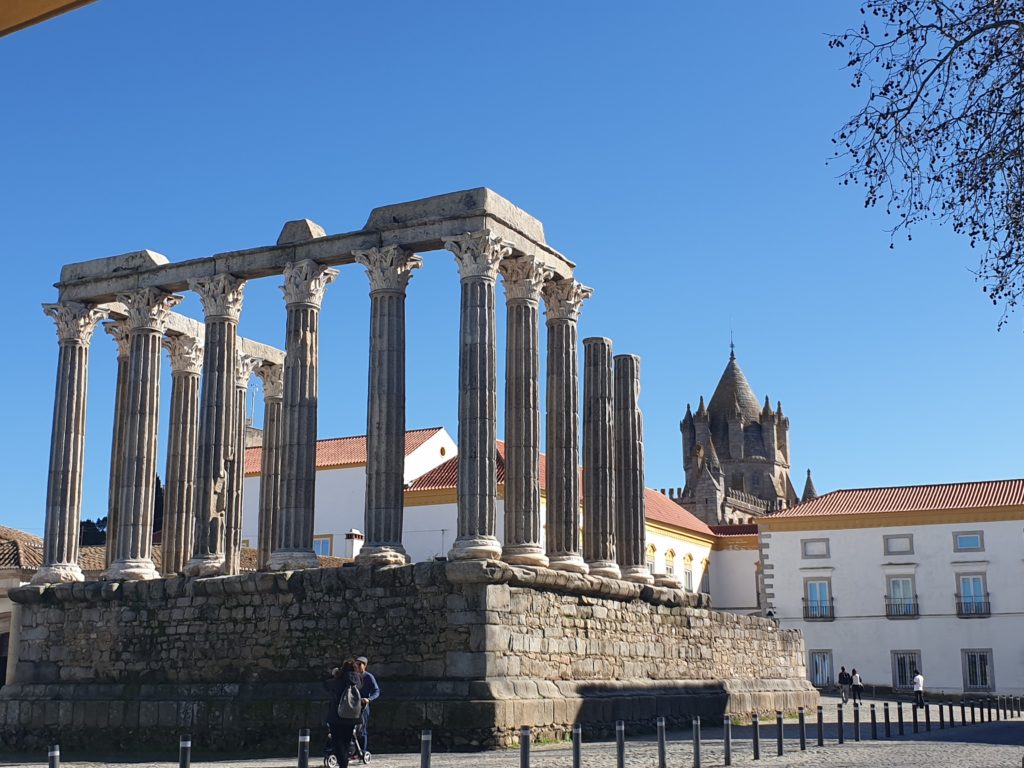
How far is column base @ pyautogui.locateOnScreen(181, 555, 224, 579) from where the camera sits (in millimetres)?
21797

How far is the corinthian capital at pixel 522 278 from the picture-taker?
71.1 feet

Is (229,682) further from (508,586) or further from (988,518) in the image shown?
(988,518)

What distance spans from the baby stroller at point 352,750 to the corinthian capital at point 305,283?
8777 millimetres

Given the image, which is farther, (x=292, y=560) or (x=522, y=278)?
(x=522, y=278)

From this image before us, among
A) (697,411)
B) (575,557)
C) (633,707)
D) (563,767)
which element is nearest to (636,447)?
(575,557)

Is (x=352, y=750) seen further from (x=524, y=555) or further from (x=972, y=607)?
(x=972, y=607)

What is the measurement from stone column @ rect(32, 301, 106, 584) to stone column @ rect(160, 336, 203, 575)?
1647 millimetres

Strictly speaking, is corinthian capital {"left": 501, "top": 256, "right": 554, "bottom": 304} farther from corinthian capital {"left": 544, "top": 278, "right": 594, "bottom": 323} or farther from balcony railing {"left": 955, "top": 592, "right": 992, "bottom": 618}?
balcony railing {"left": 955, "top": 592, "right": 992, "bottom": 618}

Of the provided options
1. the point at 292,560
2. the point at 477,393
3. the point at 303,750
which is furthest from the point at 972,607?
the point at 303,750

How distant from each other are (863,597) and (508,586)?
103 ft

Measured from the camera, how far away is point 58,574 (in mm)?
23281

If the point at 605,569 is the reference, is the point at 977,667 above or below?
below

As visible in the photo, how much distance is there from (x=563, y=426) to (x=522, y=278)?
269 centimetres

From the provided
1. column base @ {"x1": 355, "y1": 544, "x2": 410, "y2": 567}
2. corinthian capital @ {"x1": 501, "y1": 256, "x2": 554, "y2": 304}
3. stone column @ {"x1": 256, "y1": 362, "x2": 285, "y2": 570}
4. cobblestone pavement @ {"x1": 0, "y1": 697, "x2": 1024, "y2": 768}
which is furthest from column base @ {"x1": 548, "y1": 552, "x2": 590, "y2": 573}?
stone column @ {"x1": 256, "y1": 362, "x2": 285, "y2": 570}
